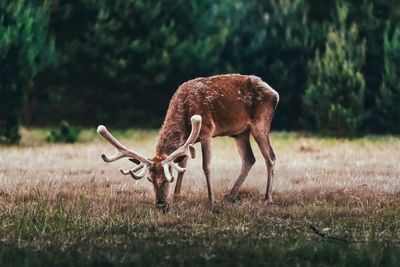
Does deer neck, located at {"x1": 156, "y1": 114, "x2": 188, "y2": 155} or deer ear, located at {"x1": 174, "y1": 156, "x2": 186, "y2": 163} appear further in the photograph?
deer neck, located at {"x1": 156, "y1": 114, "x2": 188, "y2": 155}

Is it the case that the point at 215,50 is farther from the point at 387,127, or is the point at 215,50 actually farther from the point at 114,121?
the point at 387,127

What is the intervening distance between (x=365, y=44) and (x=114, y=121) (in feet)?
27.0

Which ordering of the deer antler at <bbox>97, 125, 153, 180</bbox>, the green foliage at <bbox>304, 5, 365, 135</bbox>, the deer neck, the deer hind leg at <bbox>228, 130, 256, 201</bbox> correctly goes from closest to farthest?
1. the deer antler at <bbox>97, 125, 153, 180</bbox>
2. the deer neck
3. the deer hind leg at <bbox>228, 130, 256, 201</bbox>
4. the green foliage at <bbox>304, 5, 365, 135</bbox>

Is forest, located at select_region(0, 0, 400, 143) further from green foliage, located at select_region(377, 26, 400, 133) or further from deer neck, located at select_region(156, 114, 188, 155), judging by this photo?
deer neck, located at select_region(156, 114, 188, 155)

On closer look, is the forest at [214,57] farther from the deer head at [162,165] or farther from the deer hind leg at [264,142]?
the deer head at [162,165]

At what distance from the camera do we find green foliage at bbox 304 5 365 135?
845 inches

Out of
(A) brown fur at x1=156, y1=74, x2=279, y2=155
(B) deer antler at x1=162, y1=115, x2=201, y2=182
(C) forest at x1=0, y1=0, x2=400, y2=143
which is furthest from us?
(C) forest at x1=0, y1=0, x2=400, y2=143

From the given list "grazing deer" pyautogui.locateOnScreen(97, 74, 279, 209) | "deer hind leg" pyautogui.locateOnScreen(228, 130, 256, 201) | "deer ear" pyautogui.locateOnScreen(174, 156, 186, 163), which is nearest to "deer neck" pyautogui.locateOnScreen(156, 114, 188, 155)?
"grazing deer" pyautogui.locateOnScreen(97, 74, 279, 209)

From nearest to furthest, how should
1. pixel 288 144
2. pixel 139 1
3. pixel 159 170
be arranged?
pixel 159 170, pixel 288 144, pixel 139 1

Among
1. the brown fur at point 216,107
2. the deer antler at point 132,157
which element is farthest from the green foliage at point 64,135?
the deer antler at point 132,157

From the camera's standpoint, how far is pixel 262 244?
23.1 ft

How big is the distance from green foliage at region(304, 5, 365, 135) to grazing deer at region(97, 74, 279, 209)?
11351 mm

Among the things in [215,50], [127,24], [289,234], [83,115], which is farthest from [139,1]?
[289,234]

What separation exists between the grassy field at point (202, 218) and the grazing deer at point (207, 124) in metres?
0.42
